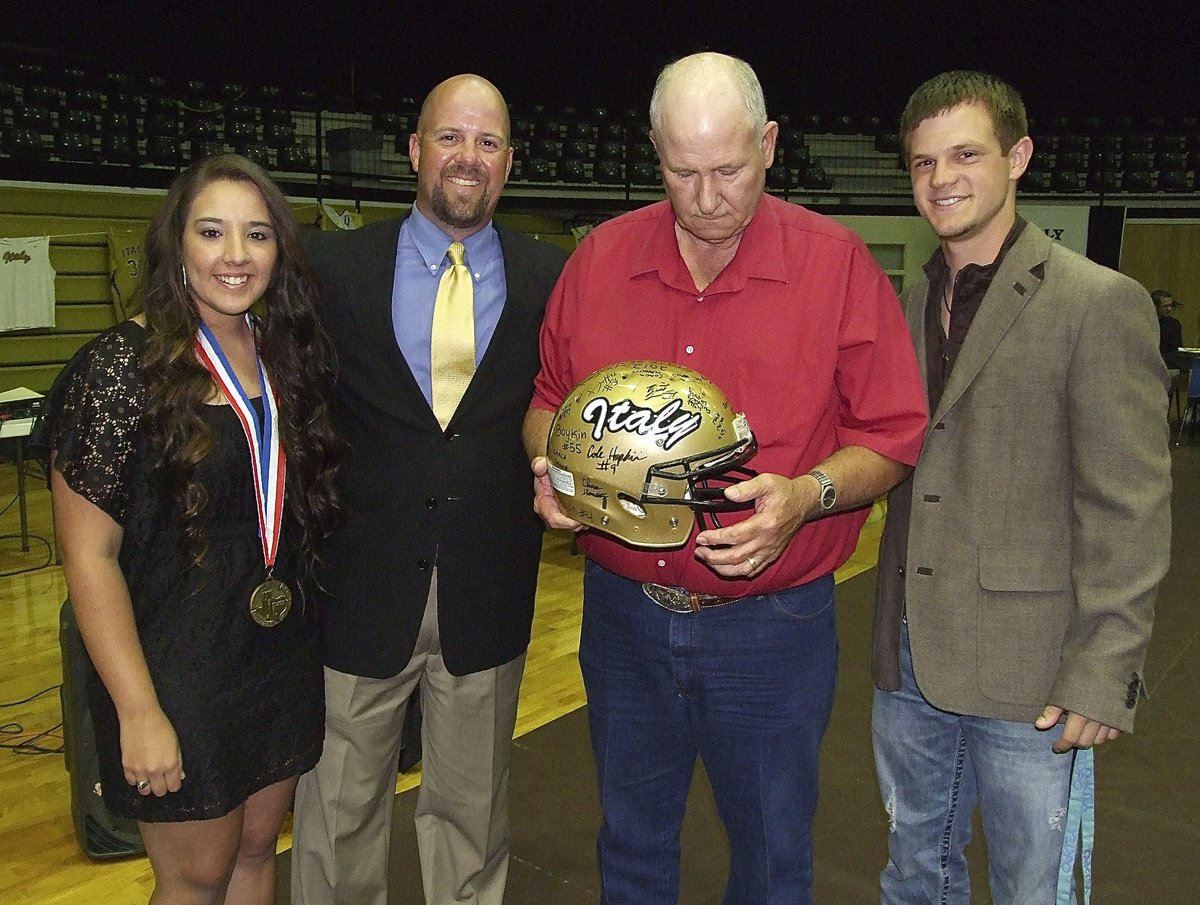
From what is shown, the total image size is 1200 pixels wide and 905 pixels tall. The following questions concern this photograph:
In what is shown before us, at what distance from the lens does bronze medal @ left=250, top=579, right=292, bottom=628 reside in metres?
1.89

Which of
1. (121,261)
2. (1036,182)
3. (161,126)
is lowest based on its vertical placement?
(121,261)

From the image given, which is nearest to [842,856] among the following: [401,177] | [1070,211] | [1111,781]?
[1111,781]

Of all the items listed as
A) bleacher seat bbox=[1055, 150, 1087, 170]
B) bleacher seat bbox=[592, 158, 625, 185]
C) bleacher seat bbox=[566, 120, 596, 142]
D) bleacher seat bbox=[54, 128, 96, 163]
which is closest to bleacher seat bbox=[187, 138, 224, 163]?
bleacher seat bbox=[54, 128, 96, 163]

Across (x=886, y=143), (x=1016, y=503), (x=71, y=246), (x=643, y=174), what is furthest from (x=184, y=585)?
(x=886, y=143)

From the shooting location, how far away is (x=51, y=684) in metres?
4.20

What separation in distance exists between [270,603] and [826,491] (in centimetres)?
105

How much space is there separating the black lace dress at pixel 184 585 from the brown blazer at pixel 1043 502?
1253 mm

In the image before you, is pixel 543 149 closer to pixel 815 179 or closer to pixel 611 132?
pixel 611 132

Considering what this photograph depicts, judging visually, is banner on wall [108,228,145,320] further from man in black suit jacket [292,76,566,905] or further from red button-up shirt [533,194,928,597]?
red button-up shirt [533,194,928,597]

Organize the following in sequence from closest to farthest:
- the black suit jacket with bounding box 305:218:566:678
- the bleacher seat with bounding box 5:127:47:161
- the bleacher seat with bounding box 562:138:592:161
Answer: the black suit jacket with bounding box 305:218:566:678 → the bleacher seat with bounding box 5:127:47:161 → the bleacher seat with bounding box 562:138:592:161

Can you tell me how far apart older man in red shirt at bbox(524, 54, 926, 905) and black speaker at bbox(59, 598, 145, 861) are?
156cm

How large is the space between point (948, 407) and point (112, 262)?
9722mm

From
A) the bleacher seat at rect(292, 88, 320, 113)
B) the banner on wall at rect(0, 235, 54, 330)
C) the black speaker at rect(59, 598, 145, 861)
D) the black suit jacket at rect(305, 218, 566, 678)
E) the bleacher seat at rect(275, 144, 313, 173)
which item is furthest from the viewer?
the bleacher seat at rect(292, 88, 320, 113)

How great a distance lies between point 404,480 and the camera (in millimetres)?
2195
